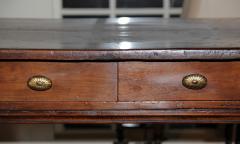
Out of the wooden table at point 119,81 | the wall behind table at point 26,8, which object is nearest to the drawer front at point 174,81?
the wooden table at point 119,81

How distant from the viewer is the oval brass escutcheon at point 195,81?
750 mm

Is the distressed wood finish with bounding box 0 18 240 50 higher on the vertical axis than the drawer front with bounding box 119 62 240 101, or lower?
higher

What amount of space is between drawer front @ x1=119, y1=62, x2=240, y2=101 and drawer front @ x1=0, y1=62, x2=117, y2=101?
0.03 m

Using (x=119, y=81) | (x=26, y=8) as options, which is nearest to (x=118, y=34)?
(x=119, y=81)

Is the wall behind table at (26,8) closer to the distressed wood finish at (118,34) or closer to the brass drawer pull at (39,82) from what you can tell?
the distressed wood finish at (118,34)

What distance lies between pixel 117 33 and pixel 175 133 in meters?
0.73

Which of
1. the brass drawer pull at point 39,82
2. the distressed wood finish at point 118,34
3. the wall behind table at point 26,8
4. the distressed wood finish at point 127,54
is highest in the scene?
the wall behind table at point 26,8

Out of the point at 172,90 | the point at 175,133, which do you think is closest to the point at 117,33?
the point at 172,90

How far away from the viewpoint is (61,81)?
2.49ft

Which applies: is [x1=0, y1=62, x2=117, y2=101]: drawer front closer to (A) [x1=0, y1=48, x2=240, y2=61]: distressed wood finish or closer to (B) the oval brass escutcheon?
(A) [x1=0, y1=48, x2=240, y2=61]: distressed wood finish

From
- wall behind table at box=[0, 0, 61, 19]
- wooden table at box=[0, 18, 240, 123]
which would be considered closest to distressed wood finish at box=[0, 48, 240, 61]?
wooden table at box=[0, 18, 240, 123]

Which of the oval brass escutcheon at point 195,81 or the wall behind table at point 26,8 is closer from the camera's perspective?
the oval brass escutcheon at point 195,81

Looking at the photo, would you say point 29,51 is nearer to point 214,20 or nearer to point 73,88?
point 73,88

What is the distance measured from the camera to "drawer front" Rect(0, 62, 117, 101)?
2.46 feet
